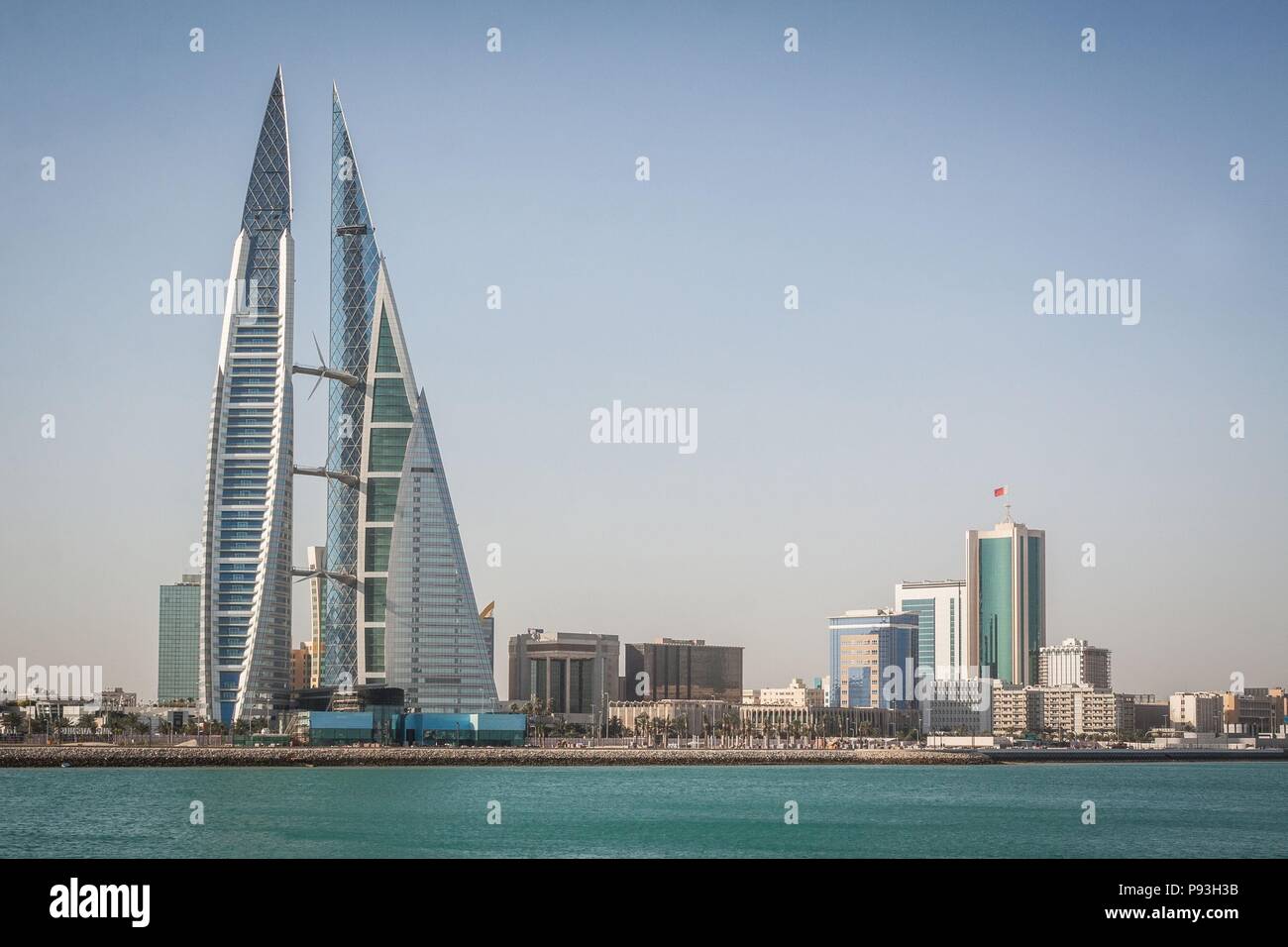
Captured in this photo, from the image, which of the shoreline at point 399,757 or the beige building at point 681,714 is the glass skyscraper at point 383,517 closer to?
the shoreline at point 399,757

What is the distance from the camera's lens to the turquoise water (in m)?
42.9

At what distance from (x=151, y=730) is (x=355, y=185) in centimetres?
4590

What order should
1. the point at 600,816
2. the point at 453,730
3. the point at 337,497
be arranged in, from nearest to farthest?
the point at 600,816 < the point at 453,730 < the point at 337,497

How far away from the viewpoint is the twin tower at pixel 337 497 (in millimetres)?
106750

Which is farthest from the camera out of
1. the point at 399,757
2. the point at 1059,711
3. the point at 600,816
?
the point at 1059,711

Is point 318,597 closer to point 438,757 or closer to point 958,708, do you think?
point 438,757

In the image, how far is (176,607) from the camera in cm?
18650

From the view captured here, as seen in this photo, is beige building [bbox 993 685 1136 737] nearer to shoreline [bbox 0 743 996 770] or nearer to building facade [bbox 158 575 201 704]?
shoreline [bbox 0 743 996 770]

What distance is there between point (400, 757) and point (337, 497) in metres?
26.3

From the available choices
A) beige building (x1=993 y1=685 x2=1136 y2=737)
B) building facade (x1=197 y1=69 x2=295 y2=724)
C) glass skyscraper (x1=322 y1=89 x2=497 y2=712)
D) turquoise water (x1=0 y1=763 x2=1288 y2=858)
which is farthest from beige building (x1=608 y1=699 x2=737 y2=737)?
turquoise water (x1=0 y1=763 x2=1288 y2=858)

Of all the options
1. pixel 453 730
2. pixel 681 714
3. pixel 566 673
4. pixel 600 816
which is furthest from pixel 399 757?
pixel 566 673

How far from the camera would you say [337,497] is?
118 meters
